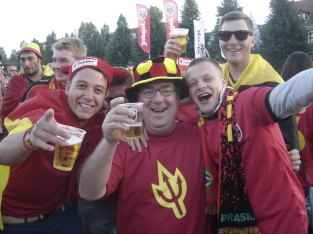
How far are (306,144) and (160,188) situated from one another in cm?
199

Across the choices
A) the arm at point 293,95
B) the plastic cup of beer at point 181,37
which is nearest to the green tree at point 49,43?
the plastic cup of beer at point 181,37

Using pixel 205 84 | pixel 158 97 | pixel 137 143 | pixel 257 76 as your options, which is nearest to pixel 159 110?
pixel 158 97

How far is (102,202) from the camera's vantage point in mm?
3119

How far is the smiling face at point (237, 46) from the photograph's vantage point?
3.64m

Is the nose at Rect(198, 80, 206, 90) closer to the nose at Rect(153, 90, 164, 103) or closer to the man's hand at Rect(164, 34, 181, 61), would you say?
the nose at Rect(153, 90, 164, 103)

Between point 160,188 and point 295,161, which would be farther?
point 295,161

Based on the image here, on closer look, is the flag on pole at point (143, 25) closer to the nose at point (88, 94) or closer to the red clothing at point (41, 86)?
the red clothing at point (41, 86)

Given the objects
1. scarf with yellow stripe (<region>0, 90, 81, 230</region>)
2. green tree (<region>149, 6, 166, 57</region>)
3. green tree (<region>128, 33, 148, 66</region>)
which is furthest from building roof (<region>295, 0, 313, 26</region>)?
scarf with yellow stripe (<region>0, 90, 81, 230</region>)

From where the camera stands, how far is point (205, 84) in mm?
2564

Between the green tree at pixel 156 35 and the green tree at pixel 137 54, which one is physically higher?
the green tree at pixel 156 35

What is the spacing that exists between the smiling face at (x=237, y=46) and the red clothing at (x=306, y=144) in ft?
2.88

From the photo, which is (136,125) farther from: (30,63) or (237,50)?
(30,63)

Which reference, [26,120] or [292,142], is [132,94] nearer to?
[26,120]

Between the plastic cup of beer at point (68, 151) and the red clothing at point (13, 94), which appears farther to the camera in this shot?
the red clothing at point (13, 94)
